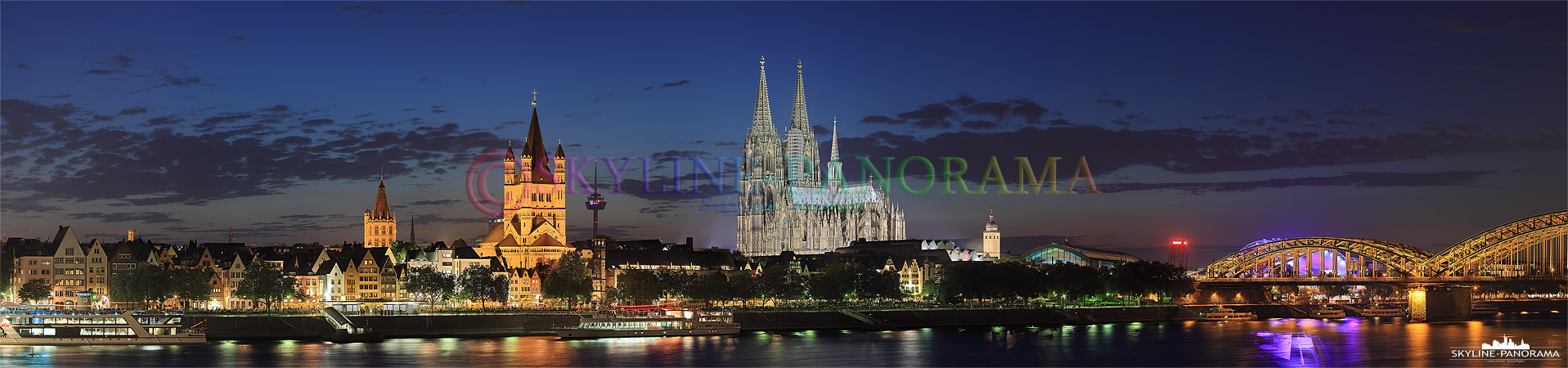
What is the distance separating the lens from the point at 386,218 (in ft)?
516

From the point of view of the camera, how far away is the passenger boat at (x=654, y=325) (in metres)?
101

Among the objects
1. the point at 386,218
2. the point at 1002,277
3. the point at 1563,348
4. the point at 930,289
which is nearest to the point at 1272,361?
the point at 1563,348

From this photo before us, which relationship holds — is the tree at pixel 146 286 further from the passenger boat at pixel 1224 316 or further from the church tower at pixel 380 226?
the passenger boat at pixel 1224 316

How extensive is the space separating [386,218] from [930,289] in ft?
202

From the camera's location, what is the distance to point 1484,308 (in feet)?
461

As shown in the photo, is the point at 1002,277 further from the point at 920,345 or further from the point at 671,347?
the point at 671,347

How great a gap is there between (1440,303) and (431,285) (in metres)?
86.6

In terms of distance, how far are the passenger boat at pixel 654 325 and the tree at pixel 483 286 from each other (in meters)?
12.2

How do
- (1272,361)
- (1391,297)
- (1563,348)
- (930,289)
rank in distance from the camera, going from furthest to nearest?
(1391,297) < (930,289) < (1563,348) < (1272,361)

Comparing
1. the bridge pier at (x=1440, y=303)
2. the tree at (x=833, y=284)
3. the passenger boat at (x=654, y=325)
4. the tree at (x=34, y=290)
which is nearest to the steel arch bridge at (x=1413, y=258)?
the bridge pier at (x=1440, y=303)

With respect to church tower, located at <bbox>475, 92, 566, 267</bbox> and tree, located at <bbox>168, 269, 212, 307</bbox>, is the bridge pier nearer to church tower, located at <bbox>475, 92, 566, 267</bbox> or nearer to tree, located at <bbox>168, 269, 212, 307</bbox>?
church tower, located at <bbox>475, 92, 566, 267</bbox>

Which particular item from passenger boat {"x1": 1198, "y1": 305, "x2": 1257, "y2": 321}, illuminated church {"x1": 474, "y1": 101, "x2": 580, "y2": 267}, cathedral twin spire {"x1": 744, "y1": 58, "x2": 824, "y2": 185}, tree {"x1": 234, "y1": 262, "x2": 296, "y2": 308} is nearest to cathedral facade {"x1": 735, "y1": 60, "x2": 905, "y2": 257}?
cathedral twin spire {"x1": 744, "y1": 58, "x2": 824, "y2": 185}

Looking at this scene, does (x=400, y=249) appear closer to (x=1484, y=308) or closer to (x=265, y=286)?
(x=265, y=286)

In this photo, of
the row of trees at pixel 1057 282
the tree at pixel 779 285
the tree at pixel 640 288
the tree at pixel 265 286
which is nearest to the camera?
the tree at pixel 265 286
